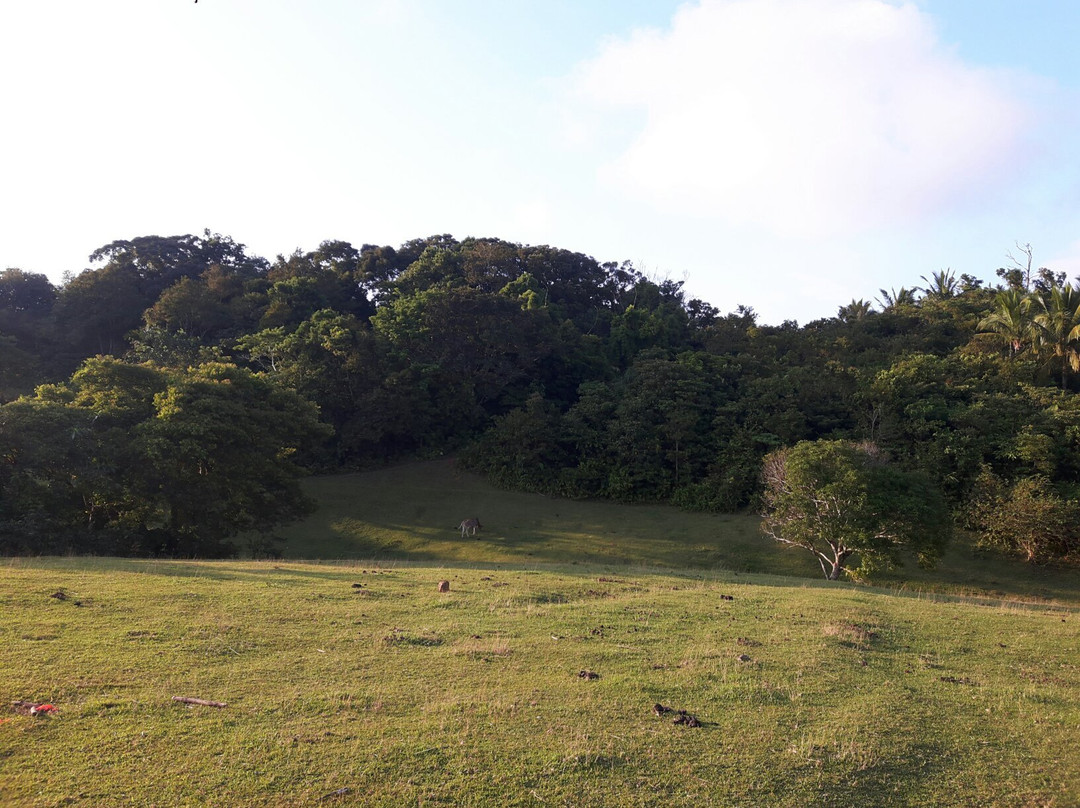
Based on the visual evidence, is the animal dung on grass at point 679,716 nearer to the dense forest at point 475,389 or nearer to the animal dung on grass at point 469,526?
the dense forest at point 475,389

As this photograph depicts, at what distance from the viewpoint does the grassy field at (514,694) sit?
21.0ft

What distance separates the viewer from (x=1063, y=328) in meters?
41.9

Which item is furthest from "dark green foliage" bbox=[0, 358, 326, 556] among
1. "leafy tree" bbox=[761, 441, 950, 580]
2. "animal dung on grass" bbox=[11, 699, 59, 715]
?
"leafy tree" bbox=[761, 441, 950, 580]

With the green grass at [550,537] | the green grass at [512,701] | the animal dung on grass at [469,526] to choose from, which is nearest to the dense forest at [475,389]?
the green grass at [550,537]

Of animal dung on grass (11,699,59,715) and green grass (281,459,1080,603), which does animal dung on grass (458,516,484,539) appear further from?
animal dung on grass (11,699,59,715)

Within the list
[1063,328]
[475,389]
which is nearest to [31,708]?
[475,389]

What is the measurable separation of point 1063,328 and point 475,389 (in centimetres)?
3744

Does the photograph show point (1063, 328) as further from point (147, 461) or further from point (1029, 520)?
point (147, 461)

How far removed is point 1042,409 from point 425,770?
41.0 metres

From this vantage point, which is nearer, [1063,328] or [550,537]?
[550,537]

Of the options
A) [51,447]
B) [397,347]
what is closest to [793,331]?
[397,347]

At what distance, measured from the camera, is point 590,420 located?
149 ft

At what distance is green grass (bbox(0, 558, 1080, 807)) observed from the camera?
6363 mm

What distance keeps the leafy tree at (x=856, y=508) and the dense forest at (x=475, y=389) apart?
646cm
